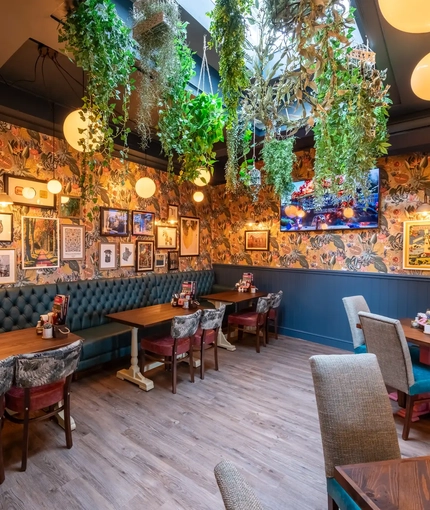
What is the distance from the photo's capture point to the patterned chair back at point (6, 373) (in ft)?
6.28

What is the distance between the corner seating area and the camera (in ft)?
11.5

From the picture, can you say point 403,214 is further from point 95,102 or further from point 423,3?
point 95,102

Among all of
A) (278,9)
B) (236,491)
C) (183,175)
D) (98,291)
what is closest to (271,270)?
(98,291)

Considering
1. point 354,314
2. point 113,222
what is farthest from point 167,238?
point 354,314

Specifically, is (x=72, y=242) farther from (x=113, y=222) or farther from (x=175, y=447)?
(x=175, y=447)

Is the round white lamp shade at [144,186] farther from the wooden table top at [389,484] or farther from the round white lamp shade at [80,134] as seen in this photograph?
the wooden table top at [389,484]

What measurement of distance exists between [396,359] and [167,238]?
423cm

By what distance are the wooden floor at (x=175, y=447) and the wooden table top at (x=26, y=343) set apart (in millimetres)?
801

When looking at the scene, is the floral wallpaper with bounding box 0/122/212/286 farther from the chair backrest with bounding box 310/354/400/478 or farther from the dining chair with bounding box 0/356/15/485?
the chair backrest with bounding box 310/354/400/478

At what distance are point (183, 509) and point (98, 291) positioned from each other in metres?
3.12

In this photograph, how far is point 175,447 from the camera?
8.00 feet

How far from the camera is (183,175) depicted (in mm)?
2379

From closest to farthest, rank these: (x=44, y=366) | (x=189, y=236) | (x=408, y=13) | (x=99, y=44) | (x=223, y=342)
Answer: (x=408, y=13)
(x=99, y=44)
(x=44, y=366)
(x=223, y=342)
(x=189, y=236)

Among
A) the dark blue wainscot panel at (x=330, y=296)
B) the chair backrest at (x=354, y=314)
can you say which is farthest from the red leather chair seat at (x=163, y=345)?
the dark blue wainscot panel at (x=330, y=296)
